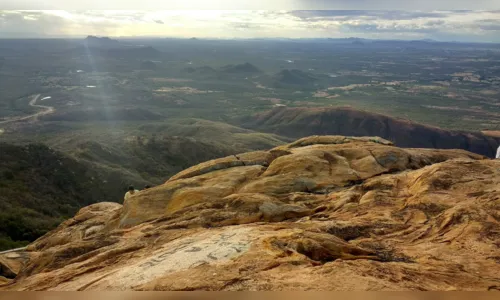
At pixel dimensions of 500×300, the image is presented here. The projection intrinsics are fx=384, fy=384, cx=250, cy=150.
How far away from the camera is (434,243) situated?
11.7 m

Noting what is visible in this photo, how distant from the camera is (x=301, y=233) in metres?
11.4

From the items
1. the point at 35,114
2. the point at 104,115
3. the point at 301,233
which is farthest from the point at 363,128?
the point at 35,114

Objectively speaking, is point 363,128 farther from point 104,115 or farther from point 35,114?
point 35,114

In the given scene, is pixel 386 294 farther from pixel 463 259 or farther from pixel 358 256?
pixel 463 259

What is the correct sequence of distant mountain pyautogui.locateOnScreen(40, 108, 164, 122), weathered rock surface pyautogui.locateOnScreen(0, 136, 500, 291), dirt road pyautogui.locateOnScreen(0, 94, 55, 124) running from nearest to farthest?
weathered rock surface pyautogui.locateOnScreen(0, 136, 500, 291), dirt road pyautogui.locateOnScreen(0, 94, 55, 124), distant mountain pyautogui.locateOnScreen(40, 108, 164, 122)

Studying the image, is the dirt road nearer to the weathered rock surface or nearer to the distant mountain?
the distant mountain

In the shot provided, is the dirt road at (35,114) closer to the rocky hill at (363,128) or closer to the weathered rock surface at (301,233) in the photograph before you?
the rocky hill at (363,128)

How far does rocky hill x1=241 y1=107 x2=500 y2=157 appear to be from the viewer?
103 metres

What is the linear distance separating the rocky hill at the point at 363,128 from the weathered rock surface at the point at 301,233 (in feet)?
290

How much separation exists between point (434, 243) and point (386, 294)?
9.61 meters

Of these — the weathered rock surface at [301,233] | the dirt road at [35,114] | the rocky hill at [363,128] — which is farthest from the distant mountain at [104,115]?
the weathered rock surface at [301,233]

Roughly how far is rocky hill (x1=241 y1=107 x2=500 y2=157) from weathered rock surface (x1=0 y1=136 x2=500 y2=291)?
290 feet

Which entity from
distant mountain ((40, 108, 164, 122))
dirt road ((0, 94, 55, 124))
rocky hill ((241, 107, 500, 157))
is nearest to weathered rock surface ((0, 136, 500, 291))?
rocky hill ((241, 107, 500, 157))

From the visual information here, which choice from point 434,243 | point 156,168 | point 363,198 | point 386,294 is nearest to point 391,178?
point 363,198
